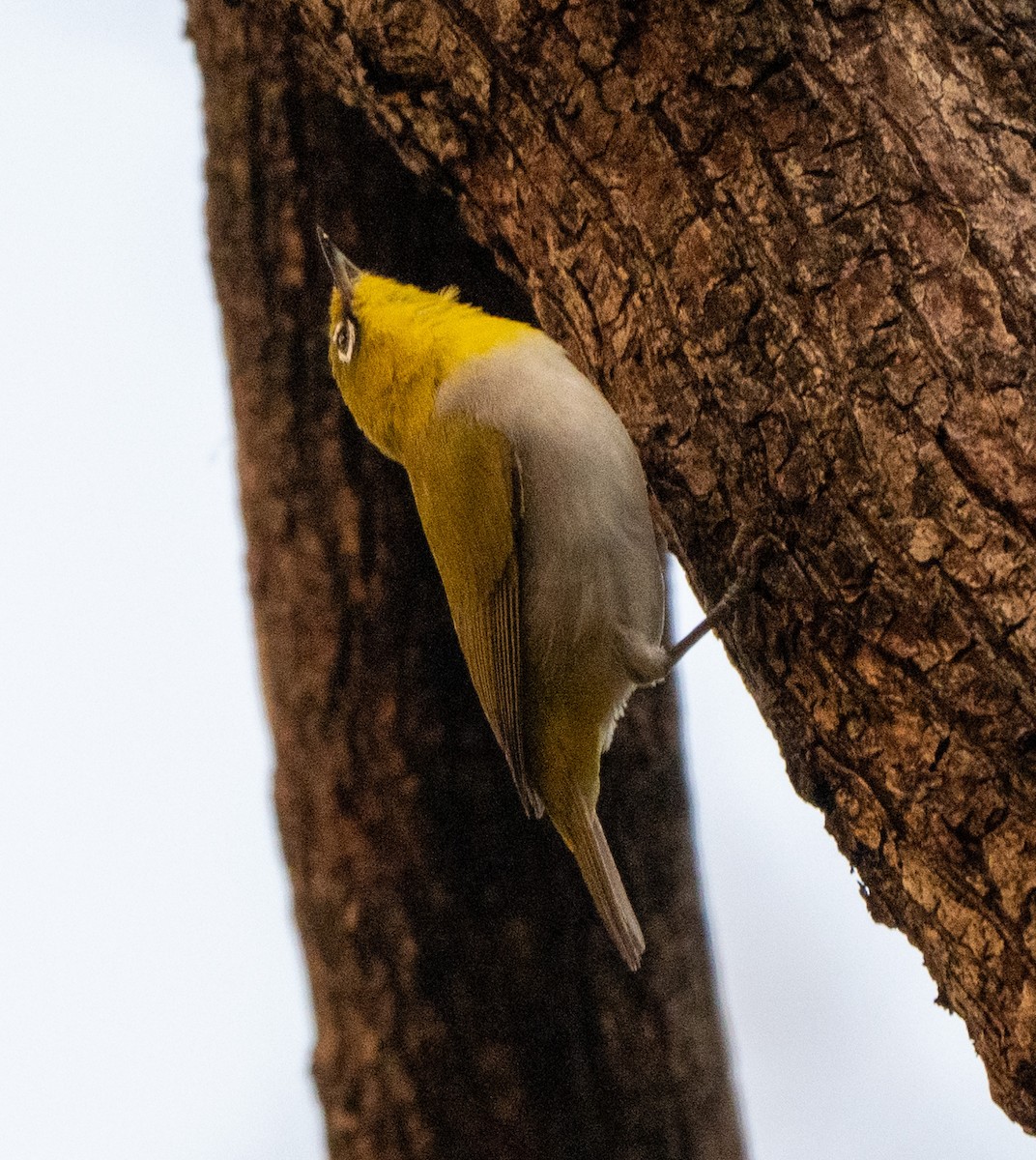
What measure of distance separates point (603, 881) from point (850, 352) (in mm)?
1631

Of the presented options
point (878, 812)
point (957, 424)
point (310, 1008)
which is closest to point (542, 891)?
point (310, 1008)

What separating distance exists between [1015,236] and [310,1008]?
2829mm

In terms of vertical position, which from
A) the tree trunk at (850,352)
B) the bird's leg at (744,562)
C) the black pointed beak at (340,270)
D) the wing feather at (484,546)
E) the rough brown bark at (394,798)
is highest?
the tree trunk at (850,352)

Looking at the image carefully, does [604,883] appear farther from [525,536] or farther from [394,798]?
[525,536]

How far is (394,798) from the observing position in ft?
12.0

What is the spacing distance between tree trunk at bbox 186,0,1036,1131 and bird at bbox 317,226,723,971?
0.55 meters

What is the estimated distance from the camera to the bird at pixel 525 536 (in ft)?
10.6

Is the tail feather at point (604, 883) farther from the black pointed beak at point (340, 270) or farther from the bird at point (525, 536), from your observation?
the black pointed beak at point (340, 270)

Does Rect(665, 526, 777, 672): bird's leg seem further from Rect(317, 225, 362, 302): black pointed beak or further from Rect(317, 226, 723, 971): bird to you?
Rect(317, 225, 362, 302): black pointed beak

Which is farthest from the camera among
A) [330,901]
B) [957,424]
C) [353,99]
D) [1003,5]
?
[330,901]

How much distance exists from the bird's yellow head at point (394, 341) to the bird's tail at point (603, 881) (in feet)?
3.67

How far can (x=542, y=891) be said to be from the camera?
3721mm

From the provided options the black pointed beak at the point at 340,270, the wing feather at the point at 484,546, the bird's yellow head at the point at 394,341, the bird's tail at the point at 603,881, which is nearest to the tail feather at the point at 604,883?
the bird's tail at the point at 603,881

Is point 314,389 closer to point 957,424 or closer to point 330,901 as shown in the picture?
point 330,901
